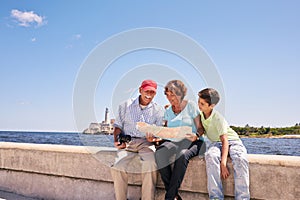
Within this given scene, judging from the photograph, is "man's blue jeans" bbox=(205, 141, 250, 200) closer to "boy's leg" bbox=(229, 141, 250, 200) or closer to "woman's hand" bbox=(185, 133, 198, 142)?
"boy's leg" bbox=(229, 141, 250, 200)

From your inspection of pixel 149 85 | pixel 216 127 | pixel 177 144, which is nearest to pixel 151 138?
pixel 177 144

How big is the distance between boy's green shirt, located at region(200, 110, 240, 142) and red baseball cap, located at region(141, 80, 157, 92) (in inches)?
23.6

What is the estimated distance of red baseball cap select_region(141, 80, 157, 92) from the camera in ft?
10.1

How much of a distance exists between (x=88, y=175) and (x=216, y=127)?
1.53m

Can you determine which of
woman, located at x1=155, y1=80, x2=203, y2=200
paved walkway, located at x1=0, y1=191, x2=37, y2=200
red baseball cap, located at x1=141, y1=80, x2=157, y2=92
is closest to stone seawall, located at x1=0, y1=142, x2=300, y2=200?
paved walkway, located at x1=0, y1=191, x2=37, y2=200

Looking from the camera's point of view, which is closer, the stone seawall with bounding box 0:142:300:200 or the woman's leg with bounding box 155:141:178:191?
the stone seawall with bounding box 0:142:300:200

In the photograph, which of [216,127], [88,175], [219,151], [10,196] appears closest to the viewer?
[219,151]

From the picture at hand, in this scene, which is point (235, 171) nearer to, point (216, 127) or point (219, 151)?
point (219, 151)

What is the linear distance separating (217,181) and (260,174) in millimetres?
365

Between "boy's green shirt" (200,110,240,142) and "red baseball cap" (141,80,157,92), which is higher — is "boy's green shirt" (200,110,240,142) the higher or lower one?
the lower one

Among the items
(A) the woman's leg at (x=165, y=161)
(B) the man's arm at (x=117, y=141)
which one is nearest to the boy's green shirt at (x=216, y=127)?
(A) the woman's leg at (x=165, y=161)

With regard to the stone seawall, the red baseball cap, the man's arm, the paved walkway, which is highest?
the red baseball cap

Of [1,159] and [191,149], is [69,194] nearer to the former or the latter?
[1,159]

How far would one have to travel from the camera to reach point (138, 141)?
305 cm
